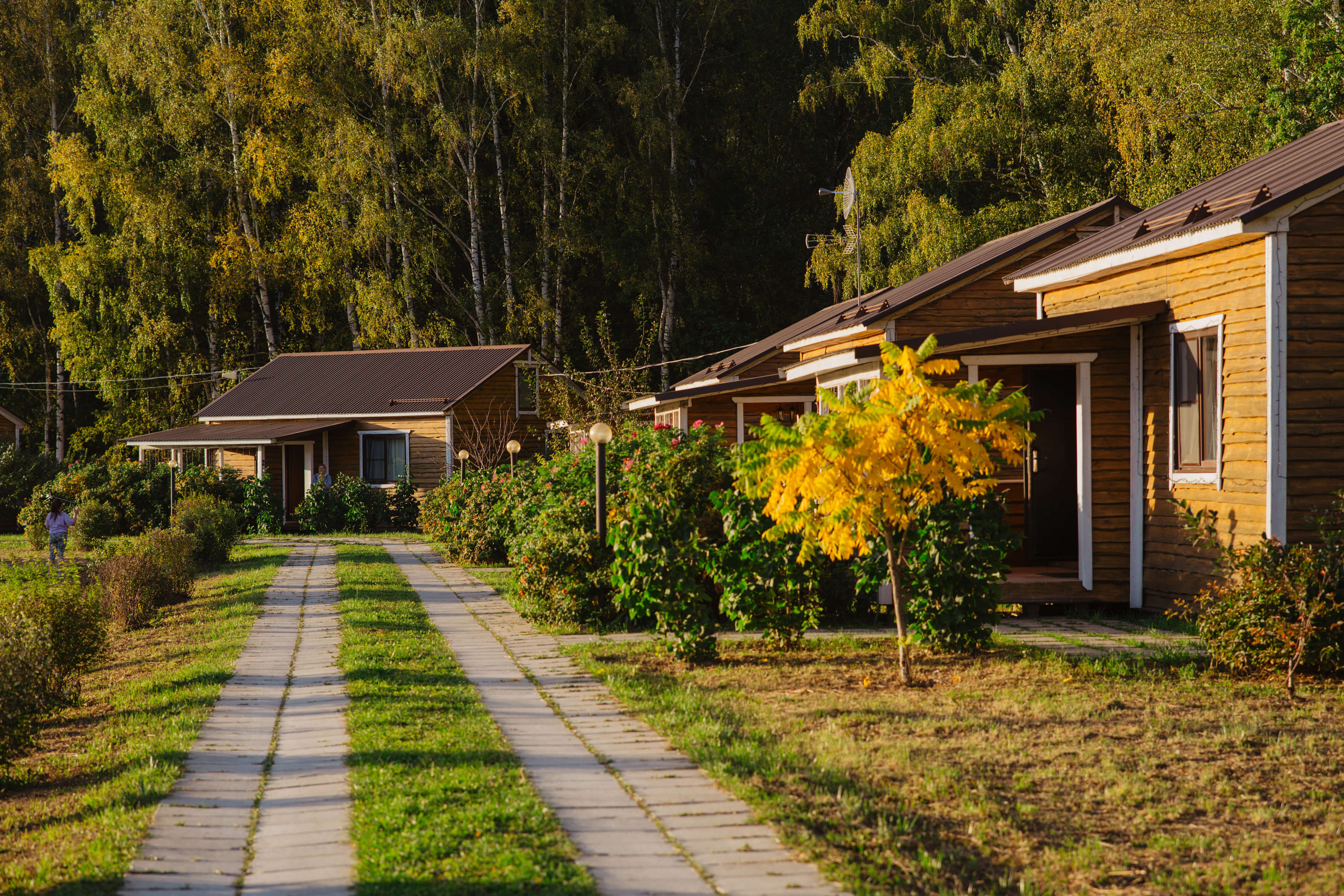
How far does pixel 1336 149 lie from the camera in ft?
34.4

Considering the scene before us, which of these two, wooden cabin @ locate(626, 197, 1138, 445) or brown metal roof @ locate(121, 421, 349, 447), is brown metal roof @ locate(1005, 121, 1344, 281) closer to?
wooden cabin @ locate(626, 197, 1138, 445)

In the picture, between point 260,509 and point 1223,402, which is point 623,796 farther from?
point 260,509

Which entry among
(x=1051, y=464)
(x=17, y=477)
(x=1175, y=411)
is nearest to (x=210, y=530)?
(x=1051, y=464)

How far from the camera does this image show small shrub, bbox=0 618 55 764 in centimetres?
649

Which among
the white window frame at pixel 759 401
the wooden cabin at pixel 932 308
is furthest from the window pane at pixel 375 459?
the wooden cabin at pixel 932 308

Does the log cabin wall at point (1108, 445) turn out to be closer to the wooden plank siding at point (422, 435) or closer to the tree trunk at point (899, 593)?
the tree trunk at point (899, 593)

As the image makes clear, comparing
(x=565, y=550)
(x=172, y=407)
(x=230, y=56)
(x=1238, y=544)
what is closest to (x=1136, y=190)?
(x=1238, y=544)

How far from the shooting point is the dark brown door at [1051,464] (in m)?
12.3

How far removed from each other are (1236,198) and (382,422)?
24.1m

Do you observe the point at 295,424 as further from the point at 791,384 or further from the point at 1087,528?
the point at 1087,528

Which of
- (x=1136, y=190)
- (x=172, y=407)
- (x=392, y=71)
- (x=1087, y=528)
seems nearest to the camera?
(x=1087, y=528)

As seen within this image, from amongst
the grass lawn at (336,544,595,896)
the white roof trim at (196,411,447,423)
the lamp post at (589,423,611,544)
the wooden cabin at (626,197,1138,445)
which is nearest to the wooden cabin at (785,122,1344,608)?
the wooden cabin at (626,197,1138,445)

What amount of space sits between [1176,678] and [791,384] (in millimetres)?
12232

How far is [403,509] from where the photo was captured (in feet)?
91.4
